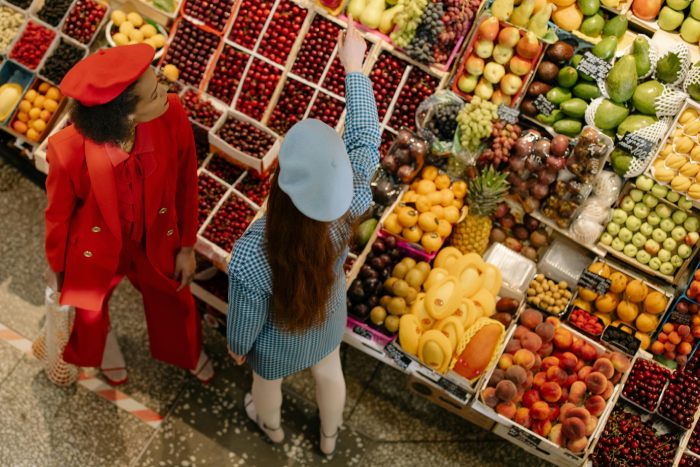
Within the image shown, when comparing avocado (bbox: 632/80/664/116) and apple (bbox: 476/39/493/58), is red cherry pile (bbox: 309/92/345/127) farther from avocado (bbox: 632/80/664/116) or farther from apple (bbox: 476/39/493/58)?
avocado (bbox: 632/80/664/116)

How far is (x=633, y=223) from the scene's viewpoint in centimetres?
369

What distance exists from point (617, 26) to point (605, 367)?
1.89m

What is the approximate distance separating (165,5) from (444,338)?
2.55 m

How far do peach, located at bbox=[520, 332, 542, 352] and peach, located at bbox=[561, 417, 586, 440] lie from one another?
0.38 meters

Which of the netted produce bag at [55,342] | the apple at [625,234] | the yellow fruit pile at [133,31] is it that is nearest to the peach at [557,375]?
the apple at [625,234]

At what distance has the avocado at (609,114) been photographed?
3613 millimetres

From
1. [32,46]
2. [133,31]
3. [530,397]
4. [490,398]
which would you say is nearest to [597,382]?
[530,397]

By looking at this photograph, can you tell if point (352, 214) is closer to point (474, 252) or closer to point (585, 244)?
point (474, 252)

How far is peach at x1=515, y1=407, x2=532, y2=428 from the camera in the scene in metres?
3.39

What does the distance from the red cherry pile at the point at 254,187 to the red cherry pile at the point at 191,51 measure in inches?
26.8

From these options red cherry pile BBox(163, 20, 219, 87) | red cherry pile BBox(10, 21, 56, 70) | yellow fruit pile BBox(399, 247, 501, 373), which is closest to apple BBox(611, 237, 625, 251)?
yellow fruit pile BBox(399, 247, 501, 373)

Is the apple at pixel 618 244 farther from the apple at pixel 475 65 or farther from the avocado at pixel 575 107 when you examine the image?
the apple at pixel 475 65

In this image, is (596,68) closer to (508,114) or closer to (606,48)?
(606,48)

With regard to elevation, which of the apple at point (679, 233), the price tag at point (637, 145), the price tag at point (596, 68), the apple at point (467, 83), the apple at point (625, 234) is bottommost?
the apple at point (625, 234)
